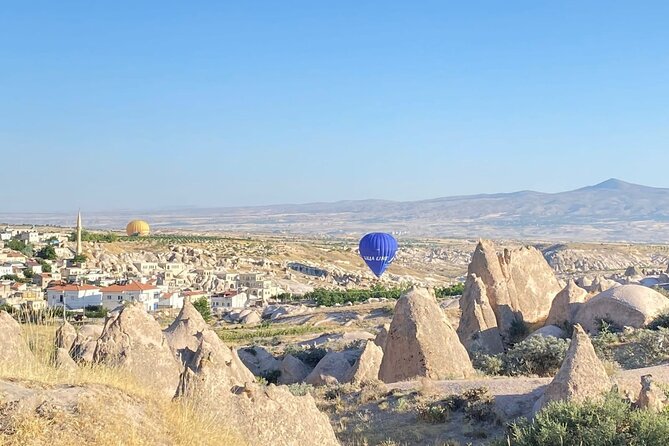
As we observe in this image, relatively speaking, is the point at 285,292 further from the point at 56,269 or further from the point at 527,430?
the point at 527,430

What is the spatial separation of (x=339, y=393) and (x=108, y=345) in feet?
13.9

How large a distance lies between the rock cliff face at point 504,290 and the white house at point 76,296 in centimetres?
3721

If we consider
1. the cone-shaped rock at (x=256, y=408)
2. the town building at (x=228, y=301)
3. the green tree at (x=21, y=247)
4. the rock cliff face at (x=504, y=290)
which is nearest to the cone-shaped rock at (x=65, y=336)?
the cone-shaped rock at (x=256, y=408)

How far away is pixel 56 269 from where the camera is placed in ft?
228

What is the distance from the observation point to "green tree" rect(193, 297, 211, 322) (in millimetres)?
49350

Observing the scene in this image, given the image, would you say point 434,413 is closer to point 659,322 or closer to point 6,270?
point 659,322

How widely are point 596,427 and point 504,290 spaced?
1331 cm

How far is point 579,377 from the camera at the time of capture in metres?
10.5

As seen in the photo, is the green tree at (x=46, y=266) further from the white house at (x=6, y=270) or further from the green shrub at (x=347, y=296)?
the green shrub at (x=347, y=296)

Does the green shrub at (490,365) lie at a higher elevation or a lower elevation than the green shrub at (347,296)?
higher

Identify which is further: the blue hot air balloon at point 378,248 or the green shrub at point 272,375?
the blue hot air balloon at point 378,248

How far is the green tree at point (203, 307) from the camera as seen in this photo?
49.3 m

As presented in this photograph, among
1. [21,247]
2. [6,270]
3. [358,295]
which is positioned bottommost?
[358,295]

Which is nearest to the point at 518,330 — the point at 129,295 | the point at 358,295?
the point at 358,295
